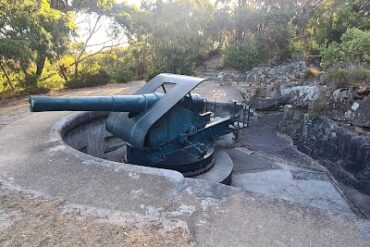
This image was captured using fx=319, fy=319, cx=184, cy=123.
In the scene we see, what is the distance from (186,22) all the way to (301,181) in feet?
29.8

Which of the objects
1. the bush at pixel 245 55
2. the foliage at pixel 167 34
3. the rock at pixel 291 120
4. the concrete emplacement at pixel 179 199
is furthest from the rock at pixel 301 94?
the foliage at pixel 167 34

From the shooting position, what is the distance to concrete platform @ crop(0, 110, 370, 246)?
2568mm

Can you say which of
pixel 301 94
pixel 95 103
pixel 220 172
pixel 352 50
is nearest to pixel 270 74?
pixel 301 94

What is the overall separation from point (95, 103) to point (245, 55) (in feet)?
30.0

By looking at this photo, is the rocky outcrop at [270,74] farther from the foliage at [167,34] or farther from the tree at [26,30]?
the tree at [26,30]

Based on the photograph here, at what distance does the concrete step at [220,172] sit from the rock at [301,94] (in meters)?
2.62

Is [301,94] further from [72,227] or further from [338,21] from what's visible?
[72,227]

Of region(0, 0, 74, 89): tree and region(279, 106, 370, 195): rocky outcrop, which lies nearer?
region(279, 106, 370, 195): rocky outcrop

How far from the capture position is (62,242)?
2.42 meters

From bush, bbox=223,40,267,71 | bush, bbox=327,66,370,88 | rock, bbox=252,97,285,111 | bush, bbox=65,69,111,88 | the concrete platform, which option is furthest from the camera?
bush, bbox=223,40,267,71

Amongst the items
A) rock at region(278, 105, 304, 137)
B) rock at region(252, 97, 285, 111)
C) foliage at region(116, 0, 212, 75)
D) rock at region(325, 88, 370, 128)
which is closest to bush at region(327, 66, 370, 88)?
rock at region(325, 88, 370, 128)

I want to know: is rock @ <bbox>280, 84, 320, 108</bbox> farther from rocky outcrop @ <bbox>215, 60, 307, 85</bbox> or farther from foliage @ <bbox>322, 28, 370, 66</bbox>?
rocky outcrop @ <bbox>215, 60, 307, 85</bbox>

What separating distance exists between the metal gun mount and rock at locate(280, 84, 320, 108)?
2762 millimetres

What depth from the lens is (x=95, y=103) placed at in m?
4.31
